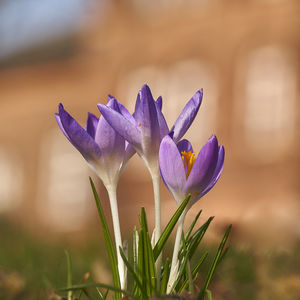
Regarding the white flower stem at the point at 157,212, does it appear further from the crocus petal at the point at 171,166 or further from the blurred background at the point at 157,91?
the blurred background at the point at 157,91

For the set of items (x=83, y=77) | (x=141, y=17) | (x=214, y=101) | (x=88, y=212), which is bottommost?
A: (x=88, y=212)

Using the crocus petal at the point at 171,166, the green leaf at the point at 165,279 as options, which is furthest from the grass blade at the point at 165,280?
the crocus petal at the point at 171,166

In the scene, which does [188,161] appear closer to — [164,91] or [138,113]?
[138,113]

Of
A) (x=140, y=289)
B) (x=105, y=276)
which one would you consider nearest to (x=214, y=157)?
(x=140, y=289)

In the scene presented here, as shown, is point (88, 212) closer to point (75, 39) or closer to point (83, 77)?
point (83, 77)

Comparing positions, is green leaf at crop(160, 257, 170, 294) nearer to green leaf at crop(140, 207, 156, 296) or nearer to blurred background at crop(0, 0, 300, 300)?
green leaf at crop(140, 207, 156, 296)

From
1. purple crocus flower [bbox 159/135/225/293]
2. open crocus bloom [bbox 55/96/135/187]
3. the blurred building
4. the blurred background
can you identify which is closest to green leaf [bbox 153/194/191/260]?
purple crocus flower [bbox 159/135/225/293]

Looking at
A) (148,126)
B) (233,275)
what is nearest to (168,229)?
(148,126)
